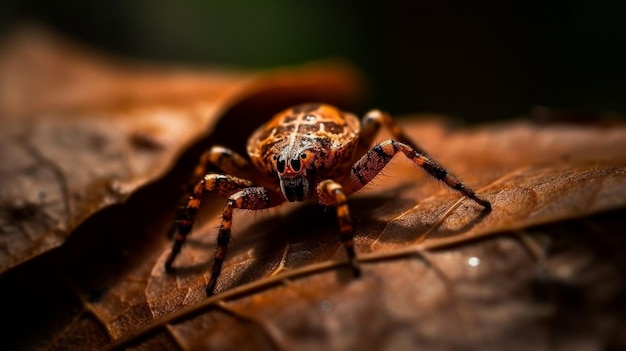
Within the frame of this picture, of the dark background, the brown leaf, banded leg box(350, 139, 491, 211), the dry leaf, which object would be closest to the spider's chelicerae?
banded leg box(350, 139, 491, 211)

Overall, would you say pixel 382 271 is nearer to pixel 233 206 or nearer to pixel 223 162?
pixel 233 206

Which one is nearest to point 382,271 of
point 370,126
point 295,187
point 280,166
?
point 295,187

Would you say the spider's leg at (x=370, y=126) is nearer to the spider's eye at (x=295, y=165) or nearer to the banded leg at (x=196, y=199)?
the spider's eye at (x=295, y=165)

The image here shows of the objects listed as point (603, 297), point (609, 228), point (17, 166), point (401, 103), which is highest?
point (17, 166)

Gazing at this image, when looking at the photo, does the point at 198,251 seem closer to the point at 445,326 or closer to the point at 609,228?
the point at 445,326

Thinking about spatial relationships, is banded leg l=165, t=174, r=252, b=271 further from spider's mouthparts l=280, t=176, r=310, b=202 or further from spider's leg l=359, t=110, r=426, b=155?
spider's leg l=359, t=110, r=426, b=155

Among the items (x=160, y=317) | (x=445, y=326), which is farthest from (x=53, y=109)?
(x=445, y=326)
